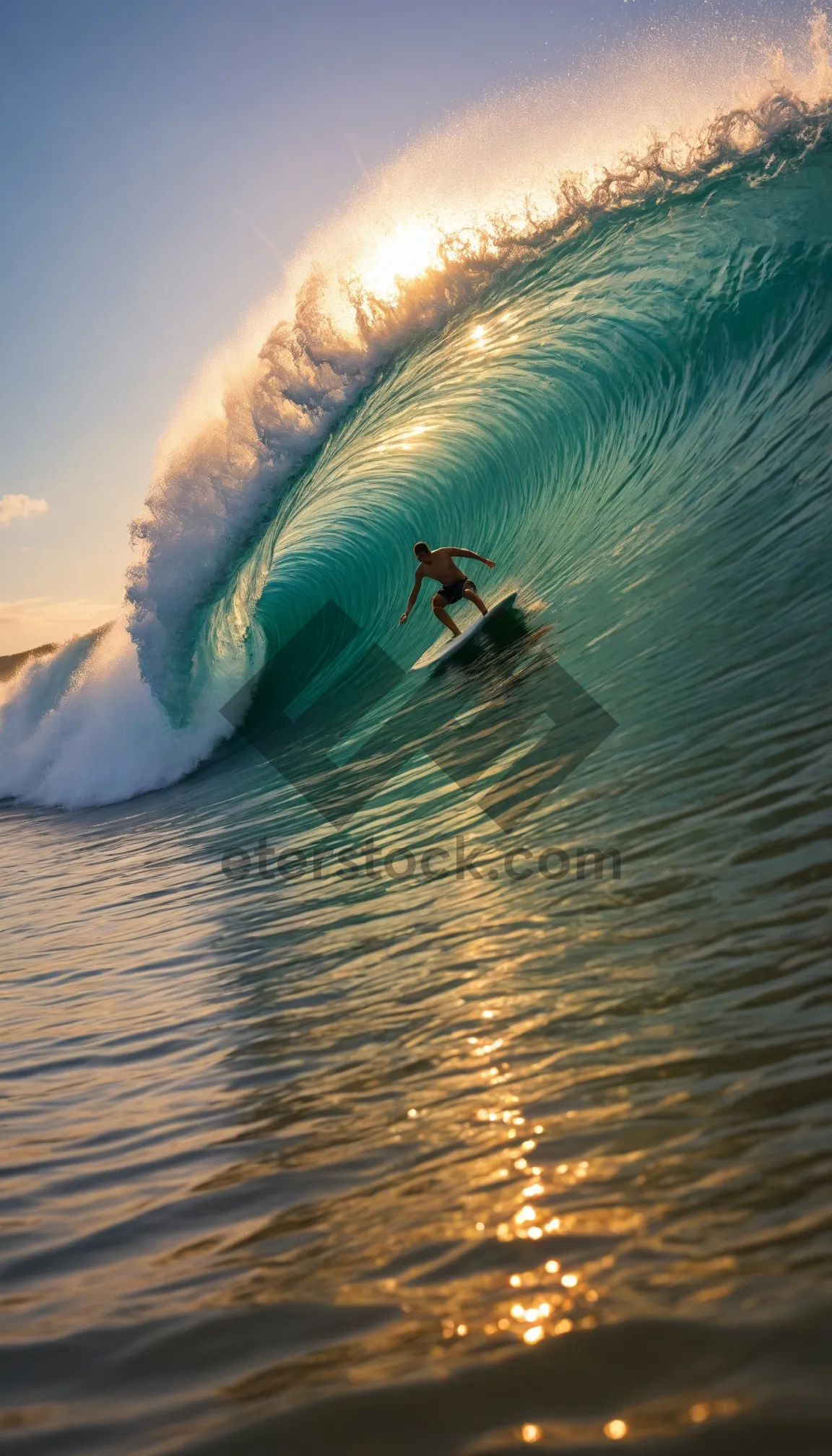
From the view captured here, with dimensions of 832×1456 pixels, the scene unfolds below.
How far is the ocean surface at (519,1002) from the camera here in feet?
5.62

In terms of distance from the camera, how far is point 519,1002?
3.00 m

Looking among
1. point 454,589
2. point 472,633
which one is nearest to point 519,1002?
point 472,633

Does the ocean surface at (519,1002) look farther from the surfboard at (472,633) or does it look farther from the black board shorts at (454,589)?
the black board shorts at (454,589)

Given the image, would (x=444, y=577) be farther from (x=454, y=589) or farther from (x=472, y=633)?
(x=472, y=633)

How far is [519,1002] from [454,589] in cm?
707

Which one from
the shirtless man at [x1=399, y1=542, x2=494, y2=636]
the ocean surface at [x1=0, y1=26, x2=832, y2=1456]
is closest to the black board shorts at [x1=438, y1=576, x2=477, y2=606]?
the shirtless man at [x1=399, y1=542, x2=494, y2=636]

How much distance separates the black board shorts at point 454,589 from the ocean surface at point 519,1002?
0.40 metres

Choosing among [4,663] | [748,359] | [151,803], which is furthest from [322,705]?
[4,663]

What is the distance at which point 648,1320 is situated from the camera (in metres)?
1.66

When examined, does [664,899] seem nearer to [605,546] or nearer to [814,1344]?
[814,1344]

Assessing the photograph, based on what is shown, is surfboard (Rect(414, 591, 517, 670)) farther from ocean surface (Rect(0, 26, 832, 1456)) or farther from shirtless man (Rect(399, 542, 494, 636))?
shirtless man (Rect(399, 542, 494, 636))

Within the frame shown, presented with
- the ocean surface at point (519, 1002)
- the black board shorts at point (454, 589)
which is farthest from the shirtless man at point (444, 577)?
the ocean surface at point (519, 1002)

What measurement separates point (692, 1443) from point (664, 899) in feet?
6.40

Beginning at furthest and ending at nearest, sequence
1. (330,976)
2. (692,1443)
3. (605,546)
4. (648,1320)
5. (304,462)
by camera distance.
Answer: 1. (304,462)
2. (605,546)
3. (330,976)
4. (648,1320)
5. (692,1443)
